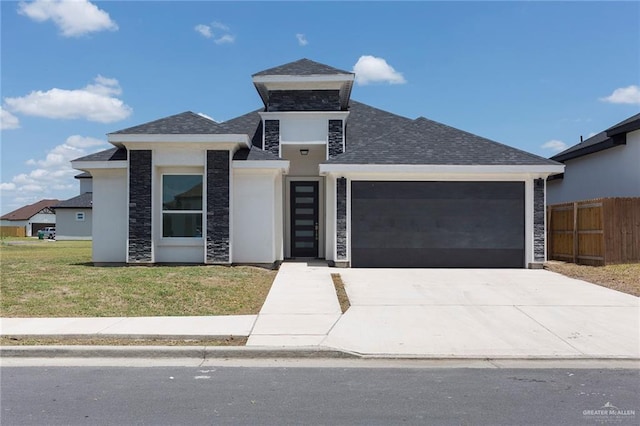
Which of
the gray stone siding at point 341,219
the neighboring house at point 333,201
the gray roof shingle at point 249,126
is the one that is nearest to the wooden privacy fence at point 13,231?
the gray roof shingle at point 249,126

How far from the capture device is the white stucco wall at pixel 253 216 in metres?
15.7

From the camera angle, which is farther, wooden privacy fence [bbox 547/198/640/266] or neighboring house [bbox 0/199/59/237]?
neighboring house [bbox 0/199/59/237]

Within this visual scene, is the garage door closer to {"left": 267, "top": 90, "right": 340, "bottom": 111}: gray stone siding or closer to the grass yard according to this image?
{"left": 267, "top": 90, "right": 340, "bottom": 111}: gray stone siding

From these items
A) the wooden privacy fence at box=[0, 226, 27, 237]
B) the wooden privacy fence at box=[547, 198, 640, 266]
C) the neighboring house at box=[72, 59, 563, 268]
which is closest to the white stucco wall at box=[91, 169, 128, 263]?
the neighboring house at box=[72, 59, 563, 268]

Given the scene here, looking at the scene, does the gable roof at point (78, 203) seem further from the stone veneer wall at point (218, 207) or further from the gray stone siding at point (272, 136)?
the stone veneer wall at point (218, 207)

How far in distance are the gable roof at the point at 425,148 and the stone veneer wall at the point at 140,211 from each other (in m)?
Result: 5.17

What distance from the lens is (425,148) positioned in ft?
54.2

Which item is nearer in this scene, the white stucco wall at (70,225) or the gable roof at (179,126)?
the gable roof at (179,126)

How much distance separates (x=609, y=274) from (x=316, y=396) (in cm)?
1119

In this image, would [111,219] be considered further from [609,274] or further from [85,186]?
[85,186]

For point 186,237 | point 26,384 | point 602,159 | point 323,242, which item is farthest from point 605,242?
point 26,384

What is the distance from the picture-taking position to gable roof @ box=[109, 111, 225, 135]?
1523 centimetres

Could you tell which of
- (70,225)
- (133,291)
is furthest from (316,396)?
(70,225)

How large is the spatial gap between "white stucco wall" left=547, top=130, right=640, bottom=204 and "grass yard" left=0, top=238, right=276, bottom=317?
12.7 m
